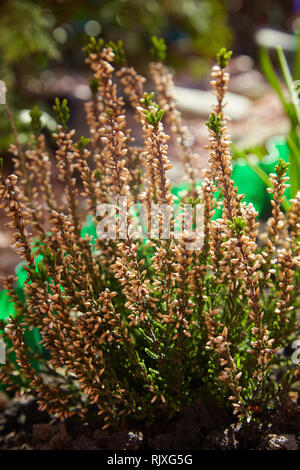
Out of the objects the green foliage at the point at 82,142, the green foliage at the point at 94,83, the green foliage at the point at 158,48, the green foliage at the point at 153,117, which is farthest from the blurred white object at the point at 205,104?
the green foliage at the point at 153,117

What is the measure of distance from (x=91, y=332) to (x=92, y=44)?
0.95 metres

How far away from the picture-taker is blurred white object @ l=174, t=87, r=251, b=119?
6.24 m

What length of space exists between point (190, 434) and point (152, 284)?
1.88 ft

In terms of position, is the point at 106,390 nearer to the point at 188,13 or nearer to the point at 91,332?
the point at 91,332

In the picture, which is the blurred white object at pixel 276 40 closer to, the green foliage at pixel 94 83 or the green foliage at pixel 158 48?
the green foliage at pixel 158 48

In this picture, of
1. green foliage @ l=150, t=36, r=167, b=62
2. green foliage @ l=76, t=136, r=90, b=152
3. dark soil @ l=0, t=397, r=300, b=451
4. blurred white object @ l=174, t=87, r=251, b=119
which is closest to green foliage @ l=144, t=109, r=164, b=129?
green foliage @ l=76, t=136, r=90, b=152

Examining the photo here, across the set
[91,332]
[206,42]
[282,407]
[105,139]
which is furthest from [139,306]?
[206,42]

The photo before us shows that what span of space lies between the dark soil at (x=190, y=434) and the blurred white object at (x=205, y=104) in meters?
5.05

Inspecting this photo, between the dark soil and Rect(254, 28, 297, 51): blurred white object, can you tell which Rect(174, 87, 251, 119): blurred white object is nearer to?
Rect(254, 28, 297, 51): blurred white object

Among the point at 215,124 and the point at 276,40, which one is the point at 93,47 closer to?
the point at 215,124

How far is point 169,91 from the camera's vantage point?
A: 1738 millimetres

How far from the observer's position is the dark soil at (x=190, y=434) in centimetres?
147
